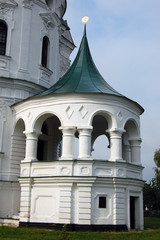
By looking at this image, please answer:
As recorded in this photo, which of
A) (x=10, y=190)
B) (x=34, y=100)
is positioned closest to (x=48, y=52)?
(x=34, y=100)

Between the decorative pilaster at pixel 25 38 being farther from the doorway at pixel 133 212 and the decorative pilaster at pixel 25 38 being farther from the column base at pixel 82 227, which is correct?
the doorway at pixel 133 212

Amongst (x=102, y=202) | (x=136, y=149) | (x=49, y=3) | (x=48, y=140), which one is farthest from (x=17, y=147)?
(x=49, y=3)

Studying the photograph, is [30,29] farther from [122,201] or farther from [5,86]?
[122,201]

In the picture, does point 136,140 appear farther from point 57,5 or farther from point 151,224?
point 57,5

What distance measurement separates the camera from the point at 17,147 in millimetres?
18156

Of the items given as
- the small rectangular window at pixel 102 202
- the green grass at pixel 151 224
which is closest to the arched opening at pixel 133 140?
the small rectangular window at pixel 102 202

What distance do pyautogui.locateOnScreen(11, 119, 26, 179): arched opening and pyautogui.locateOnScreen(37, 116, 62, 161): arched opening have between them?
156 cm

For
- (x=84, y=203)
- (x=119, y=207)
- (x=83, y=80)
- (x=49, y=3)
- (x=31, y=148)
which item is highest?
(x=49, y=3)

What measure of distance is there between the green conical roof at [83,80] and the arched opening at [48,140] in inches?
135

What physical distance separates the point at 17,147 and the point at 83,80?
205 inches

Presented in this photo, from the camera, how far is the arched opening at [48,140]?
19830mm

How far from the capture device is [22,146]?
18.4m

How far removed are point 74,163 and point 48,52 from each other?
31.7 feet

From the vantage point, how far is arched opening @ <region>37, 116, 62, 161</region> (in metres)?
19.8
